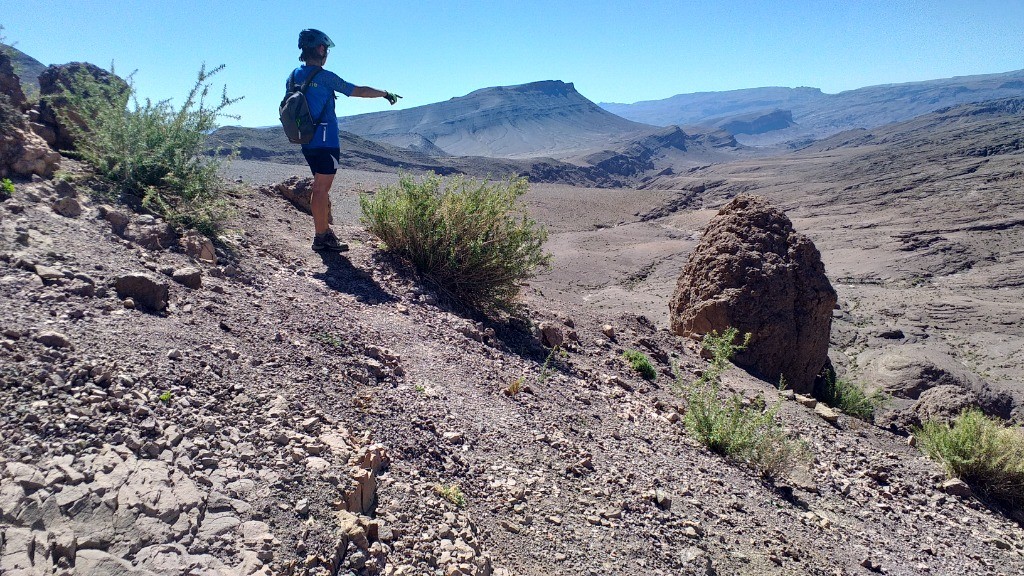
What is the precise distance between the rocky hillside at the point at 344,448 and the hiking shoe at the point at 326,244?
0.17 m

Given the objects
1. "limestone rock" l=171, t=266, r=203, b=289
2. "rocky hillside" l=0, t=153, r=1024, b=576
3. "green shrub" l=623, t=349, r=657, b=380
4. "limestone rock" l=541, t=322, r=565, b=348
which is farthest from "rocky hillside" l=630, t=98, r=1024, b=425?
"limestone rock" l=171, t=266, r=203, b=289

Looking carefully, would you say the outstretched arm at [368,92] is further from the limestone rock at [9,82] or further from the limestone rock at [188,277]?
the limestone rock at [9,82]

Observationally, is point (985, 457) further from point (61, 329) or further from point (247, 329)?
point (61, 329)

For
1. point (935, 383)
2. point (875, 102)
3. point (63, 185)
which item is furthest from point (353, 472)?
point (875, 102)

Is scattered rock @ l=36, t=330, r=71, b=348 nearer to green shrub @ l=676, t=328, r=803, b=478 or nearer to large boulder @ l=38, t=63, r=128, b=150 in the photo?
large boulder @ l=38, t=63, r=128, b=150

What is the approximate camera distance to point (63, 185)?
319cm

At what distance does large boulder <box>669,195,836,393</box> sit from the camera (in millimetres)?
5723

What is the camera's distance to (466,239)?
4.33 metres

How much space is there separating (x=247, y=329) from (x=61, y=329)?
2.55 ft

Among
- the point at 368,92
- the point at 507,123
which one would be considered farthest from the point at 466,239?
the point at 507,123

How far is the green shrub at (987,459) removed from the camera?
3.69 m

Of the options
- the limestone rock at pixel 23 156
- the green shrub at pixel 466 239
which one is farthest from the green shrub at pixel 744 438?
the limestone rock at pixel 23 156

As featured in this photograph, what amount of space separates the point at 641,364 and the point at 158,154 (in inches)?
142

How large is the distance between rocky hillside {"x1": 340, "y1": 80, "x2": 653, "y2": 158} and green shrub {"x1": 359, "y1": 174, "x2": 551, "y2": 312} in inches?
2467
